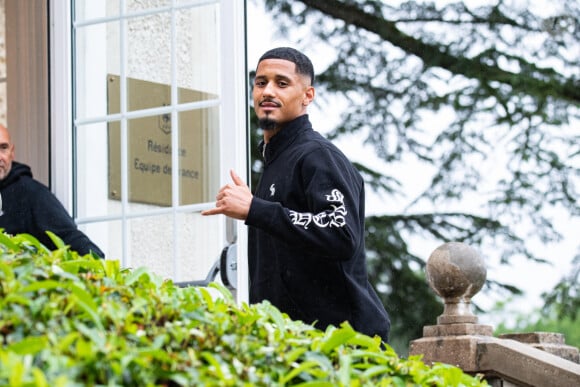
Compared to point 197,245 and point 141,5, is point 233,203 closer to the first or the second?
point 197,245

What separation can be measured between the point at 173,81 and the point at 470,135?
5.00m

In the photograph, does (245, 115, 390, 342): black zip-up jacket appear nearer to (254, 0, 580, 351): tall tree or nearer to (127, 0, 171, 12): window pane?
(127, 0, 171, 12): window pane

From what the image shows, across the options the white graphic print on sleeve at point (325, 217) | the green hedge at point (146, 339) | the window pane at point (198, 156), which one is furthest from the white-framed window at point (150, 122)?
the green hedge at point (146, 339)

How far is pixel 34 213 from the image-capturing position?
15.5 ft

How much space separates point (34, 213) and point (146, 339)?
3.38 metres

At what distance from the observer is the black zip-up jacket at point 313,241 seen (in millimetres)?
2689

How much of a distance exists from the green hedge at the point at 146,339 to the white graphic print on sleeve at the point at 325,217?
33.4 inches

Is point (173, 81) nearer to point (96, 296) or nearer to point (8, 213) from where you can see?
point (8, 213)

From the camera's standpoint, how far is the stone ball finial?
4238 millimetres

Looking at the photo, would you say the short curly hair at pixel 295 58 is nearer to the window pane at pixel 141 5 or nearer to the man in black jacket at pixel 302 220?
the man in black jacket at pixel 302 220

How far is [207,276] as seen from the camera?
458cm

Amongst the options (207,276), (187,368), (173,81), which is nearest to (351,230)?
(187,368)

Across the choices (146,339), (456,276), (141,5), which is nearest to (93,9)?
(141,5)

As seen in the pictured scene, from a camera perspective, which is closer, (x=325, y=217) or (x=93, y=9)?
(x=325, y=217)
